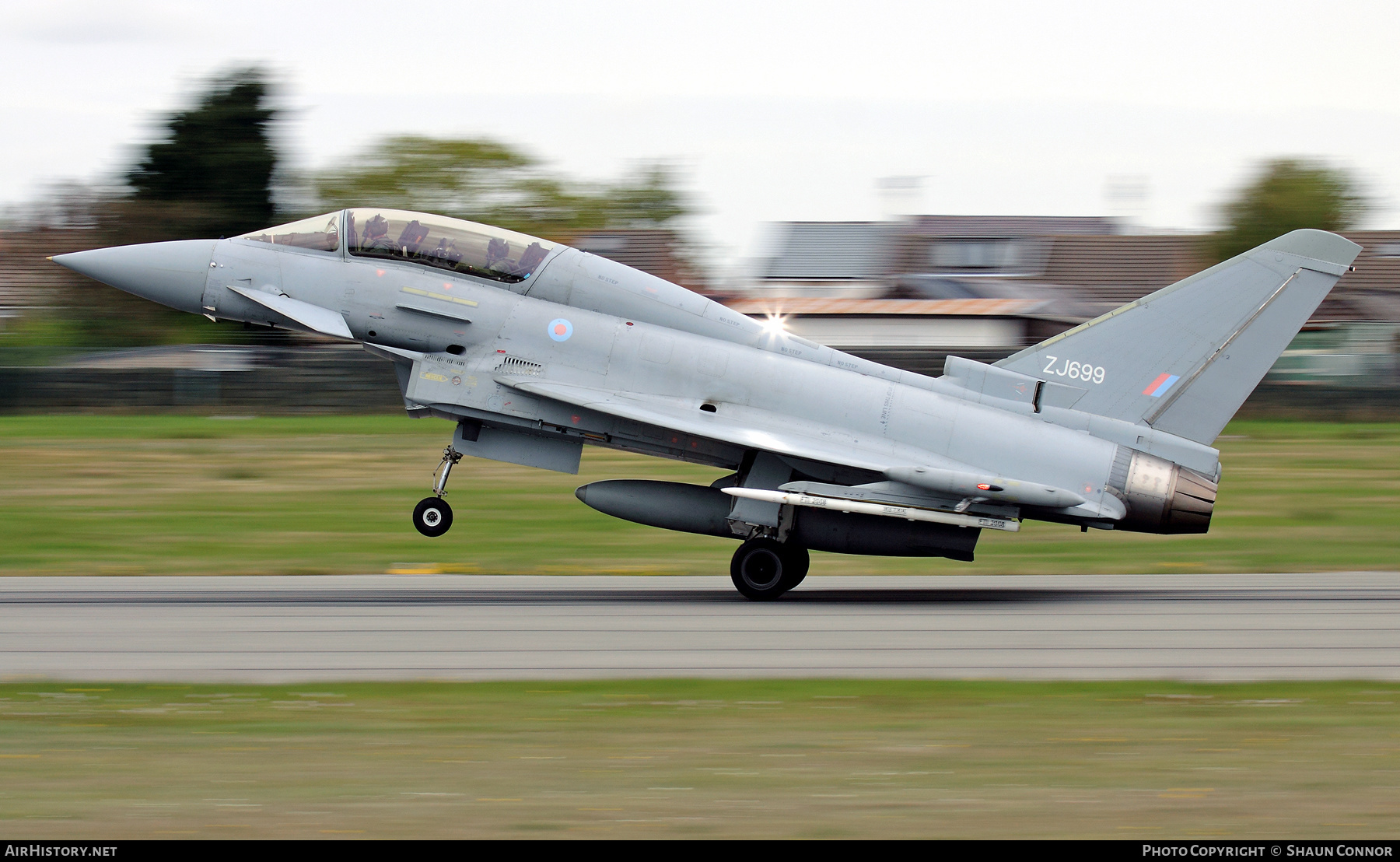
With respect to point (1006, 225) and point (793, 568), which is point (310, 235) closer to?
point (793, 568)

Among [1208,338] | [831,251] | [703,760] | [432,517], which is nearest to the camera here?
[703,760]

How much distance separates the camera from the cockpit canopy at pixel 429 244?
1336cm

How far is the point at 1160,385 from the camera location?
13.2 metres

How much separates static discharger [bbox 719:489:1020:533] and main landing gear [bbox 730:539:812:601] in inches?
25.3

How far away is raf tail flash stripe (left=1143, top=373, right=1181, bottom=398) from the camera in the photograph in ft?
43.2

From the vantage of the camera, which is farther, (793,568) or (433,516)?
(793,568)

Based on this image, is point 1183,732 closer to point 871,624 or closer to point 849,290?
point 871,624

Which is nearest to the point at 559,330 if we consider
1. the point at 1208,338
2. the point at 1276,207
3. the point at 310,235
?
the point at 310,235

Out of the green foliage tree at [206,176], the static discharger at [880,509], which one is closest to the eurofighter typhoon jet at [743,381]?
the static discharger at [880,509]

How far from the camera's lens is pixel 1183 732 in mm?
8227

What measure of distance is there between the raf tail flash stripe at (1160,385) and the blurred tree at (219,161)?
4958cm

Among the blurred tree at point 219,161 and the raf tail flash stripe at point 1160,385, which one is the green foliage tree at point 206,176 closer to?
the blurred tree at point 219,161

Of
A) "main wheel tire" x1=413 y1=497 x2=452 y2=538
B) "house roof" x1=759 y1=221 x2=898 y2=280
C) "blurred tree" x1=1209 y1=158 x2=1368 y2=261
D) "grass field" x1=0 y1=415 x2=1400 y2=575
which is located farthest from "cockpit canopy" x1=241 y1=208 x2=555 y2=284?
"blurred tree" x1=1209 y1=158 x2=1368 y2=261

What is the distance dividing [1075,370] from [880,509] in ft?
8.64
